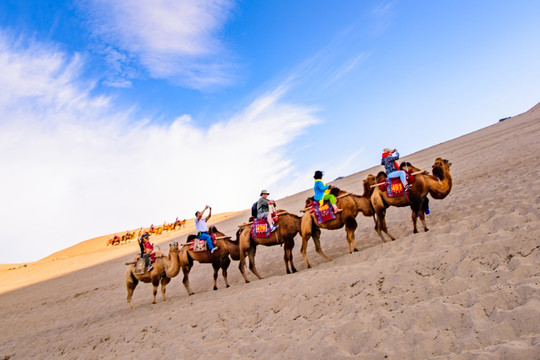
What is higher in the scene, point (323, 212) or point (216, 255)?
point (323, 212)

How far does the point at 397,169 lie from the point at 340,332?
21.0ft

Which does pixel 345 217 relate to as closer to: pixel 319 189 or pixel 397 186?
pixel 319 189

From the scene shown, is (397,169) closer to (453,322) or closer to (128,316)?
(453,322)

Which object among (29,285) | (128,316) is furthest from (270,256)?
(29,285)

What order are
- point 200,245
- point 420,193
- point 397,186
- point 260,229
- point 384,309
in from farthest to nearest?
1. point 200,245
2. point 260,229
3. point 397,186
4. point 420,193
5. point 384,309

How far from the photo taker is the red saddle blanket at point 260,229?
11.0 metres

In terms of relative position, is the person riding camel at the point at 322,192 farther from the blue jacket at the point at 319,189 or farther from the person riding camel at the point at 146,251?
the person riding camel at the point at 146,251

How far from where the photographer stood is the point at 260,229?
436 inches

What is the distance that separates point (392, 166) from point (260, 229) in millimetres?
4240

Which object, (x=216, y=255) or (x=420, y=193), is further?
(x=216, y=255)

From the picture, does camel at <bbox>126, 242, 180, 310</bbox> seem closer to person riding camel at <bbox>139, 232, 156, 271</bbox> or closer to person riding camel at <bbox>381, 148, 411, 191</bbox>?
person riding camel at <bbox>139, 232, 156, 271</bbox>

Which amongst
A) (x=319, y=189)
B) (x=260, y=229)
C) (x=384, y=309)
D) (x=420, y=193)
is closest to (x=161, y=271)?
(x=260, y=229)

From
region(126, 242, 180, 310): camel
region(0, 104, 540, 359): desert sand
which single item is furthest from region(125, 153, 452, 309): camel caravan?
region(0, 104, 540, 359): desert sand

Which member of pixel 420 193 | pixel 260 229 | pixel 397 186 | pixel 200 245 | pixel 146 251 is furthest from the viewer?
pixel 146 251
